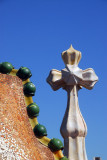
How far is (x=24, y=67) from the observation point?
4.82 metres

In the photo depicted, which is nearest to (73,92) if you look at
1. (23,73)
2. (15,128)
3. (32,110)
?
(23,73)

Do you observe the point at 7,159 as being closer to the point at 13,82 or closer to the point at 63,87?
the point at 13,82

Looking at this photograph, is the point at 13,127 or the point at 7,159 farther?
the point at 13,127

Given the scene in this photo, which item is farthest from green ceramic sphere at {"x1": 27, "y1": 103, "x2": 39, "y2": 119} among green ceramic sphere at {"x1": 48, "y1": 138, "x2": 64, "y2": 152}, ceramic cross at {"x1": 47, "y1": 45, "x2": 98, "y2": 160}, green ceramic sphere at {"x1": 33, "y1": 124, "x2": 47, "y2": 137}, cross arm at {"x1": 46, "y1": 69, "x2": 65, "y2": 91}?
cross arm at {"x1": 46, "y1": 69, "x2": 65, "y2": 91}

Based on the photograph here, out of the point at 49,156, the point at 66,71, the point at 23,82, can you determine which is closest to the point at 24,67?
the point at 23,82

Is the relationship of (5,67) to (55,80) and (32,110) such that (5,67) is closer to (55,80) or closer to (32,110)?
(32,110)

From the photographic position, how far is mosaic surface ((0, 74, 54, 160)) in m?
3.84

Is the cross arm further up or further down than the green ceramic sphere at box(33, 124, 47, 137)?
further up

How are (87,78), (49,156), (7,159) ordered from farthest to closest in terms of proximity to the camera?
1. (87,78)
2. (49,156)
3. (7,159)

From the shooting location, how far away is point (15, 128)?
410cm

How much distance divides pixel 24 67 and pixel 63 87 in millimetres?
4804

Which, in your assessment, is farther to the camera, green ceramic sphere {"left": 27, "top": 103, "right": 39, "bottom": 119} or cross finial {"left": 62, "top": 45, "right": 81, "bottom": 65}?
cross finial {"left": 62, "top": 45, "right": 81, "bottom": 65}

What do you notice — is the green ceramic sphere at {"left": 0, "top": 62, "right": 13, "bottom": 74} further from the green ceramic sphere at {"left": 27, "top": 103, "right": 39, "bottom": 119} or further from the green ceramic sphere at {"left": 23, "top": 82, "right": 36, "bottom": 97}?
the green ceramic sphere at {"left": 27, "top": 103, "right": 39, "bottom": 119}

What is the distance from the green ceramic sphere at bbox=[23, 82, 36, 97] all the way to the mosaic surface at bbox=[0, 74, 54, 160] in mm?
70
